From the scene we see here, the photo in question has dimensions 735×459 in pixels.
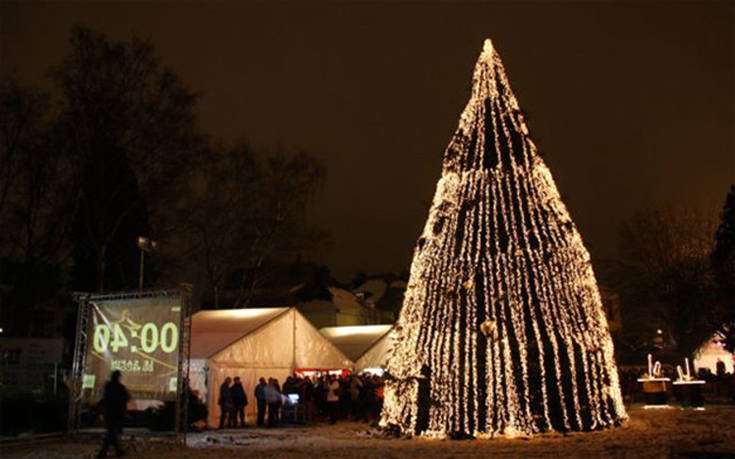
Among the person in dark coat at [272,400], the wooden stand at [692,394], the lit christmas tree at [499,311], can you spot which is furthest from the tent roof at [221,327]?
the wooden stand at [692,394]

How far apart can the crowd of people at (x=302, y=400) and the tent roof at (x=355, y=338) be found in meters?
4.22

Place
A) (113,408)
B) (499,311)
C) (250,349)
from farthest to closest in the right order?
(250,349)
(499,311)
(113,408)

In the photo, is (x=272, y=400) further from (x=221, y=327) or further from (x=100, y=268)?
(x=100, y=268)

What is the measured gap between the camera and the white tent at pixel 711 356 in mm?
32750

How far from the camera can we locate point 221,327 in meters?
19.6

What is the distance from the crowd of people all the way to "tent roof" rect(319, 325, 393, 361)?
422 cm

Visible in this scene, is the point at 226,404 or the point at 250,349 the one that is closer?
the point at 226,404

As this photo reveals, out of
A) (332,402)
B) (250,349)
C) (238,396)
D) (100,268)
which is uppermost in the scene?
(100,268)

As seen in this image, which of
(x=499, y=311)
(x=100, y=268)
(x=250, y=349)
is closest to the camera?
(x=499, y=311)

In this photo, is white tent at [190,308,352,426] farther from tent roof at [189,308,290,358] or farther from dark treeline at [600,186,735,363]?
dark treeline at [600,186,735,363]

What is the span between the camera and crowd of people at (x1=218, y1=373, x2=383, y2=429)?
17.1 meters

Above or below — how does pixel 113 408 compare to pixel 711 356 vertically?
below

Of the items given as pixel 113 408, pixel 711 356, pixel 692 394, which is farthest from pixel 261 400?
pixel 711 356

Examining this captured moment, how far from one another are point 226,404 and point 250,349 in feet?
7.21
